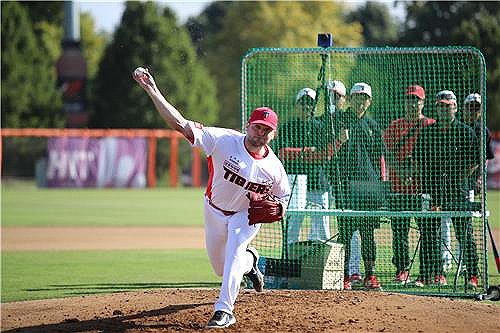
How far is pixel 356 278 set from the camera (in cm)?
1095

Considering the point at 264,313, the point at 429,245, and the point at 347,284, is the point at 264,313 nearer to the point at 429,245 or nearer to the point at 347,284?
the point at 347,284

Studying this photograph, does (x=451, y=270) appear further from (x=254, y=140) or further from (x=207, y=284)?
(x=254, y=140)

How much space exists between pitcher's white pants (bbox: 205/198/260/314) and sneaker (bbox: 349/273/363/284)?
2.69 m

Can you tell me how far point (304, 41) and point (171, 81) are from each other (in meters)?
15.3

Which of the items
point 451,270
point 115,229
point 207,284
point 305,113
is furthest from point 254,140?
point 115,229

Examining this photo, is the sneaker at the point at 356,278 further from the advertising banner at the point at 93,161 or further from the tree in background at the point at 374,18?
the tree in background at the point at 374,18

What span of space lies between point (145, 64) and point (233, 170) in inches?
1389

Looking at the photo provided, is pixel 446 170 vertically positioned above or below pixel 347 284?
above

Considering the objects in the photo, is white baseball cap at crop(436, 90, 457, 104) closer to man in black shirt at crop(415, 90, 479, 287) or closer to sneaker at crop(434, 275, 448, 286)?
man in black shirt at crop(415, 90, 479, 287)

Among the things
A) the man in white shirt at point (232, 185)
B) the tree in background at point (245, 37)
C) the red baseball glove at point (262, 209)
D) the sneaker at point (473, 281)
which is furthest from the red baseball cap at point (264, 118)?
the tree in background at point (245, 37)

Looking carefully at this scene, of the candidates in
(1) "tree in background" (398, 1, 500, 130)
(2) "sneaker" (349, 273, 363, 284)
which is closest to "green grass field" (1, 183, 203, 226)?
(2) "sneaker" (349, 273, 363, 284)

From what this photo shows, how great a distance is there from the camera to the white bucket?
36.0 feet

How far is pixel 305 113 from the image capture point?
1095 centimetres

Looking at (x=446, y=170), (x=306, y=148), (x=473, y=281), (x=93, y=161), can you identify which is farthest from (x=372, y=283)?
(x=93, y=161)
